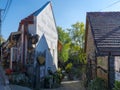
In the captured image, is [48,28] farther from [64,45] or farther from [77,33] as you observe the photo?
[77,33]

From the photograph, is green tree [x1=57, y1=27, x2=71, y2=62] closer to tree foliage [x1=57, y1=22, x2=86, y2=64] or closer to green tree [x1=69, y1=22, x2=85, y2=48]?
tree foliage [x1=57, y1=22, x2=86, y2=64]

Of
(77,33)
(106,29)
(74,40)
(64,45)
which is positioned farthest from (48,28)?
(74,40)

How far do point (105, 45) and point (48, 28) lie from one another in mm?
9598

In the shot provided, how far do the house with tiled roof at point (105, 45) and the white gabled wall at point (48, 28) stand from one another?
3798 mm

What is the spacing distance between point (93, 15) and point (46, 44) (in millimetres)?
5579

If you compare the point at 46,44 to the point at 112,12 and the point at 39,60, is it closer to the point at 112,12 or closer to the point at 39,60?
the point at 39,60

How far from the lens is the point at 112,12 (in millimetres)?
21500

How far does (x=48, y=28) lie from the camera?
25.6 m

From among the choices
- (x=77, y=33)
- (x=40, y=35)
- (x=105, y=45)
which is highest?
(x=77, y=33)

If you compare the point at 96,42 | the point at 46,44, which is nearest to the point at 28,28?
the point at 46,44

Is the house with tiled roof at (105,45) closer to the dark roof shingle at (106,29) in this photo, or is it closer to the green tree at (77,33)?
the dark roof shingle at (106,29)

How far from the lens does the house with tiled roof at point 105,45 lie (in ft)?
43.4

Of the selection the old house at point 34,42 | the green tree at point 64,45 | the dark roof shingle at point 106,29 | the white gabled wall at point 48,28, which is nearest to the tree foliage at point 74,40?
the green tree at point 64,45

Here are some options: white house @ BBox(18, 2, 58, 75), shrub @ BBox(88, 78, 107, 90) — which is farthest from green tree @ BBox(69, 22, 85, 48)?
shrub @ BBox(88, 78, 107, 90)
